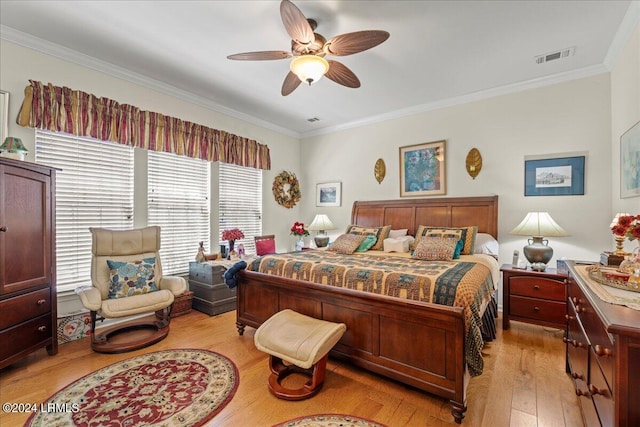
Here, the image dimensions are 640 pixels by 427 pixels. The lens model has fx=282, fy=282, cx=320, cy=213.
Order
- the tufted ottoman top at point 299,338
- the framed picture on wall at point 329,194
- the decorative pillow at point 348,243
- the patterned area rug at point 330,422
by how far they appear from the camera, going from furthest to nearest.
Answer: the framed picture on wall at point 329,194 → the decorative pillow at point 348,243 → the tufted ottoman top at point 299,338 → the patterned area rug at point 330,422

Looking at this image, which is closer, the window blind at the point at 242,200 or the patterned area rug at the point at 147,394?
the patterned area rug at the point at 147,394

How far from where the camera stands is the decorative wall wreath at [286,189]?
17.8 ft

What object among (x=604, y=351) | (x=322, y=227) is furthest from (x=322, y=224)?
(x=604, y=351)

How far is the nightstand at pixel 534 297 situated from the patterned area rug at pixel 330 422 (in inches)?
87.9

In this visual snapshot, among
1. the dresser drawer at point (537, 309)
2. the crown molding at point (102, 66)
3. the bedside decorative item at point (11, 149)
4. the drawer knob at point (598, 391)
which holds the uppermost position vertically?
the crown molding at point (102, 66)

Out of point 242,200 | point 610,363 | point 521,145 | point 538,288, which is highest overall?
point 521,145

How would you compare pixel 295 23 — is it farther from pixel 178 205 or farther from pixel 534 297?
pixel 534 297

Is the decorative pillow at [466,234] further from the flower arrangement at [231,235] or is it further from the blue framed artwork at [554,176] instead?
the flower arrangement at [231,235]

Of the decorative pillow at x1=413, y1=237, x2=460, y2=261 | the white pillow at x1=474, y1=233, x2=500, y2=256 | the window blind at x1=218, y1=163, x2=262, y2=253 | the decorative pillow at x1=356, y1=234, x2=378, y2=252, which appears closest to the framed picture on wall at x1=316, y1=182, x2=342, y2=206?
the window blind at x1=218, y1=163, x2=262, y2=253

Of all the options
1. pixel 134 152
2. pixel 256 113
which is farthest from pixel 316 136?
pixel 134 152

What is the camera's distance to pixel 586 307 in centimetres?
148

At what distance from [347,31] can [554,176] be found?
9.81 feet

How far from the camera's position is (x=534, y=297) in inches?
118

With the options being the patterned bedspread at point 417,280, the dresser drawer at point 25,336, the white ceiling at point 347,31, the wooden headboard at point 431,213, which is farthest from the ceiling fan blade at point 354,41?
the dresser drawer at point 25,336
